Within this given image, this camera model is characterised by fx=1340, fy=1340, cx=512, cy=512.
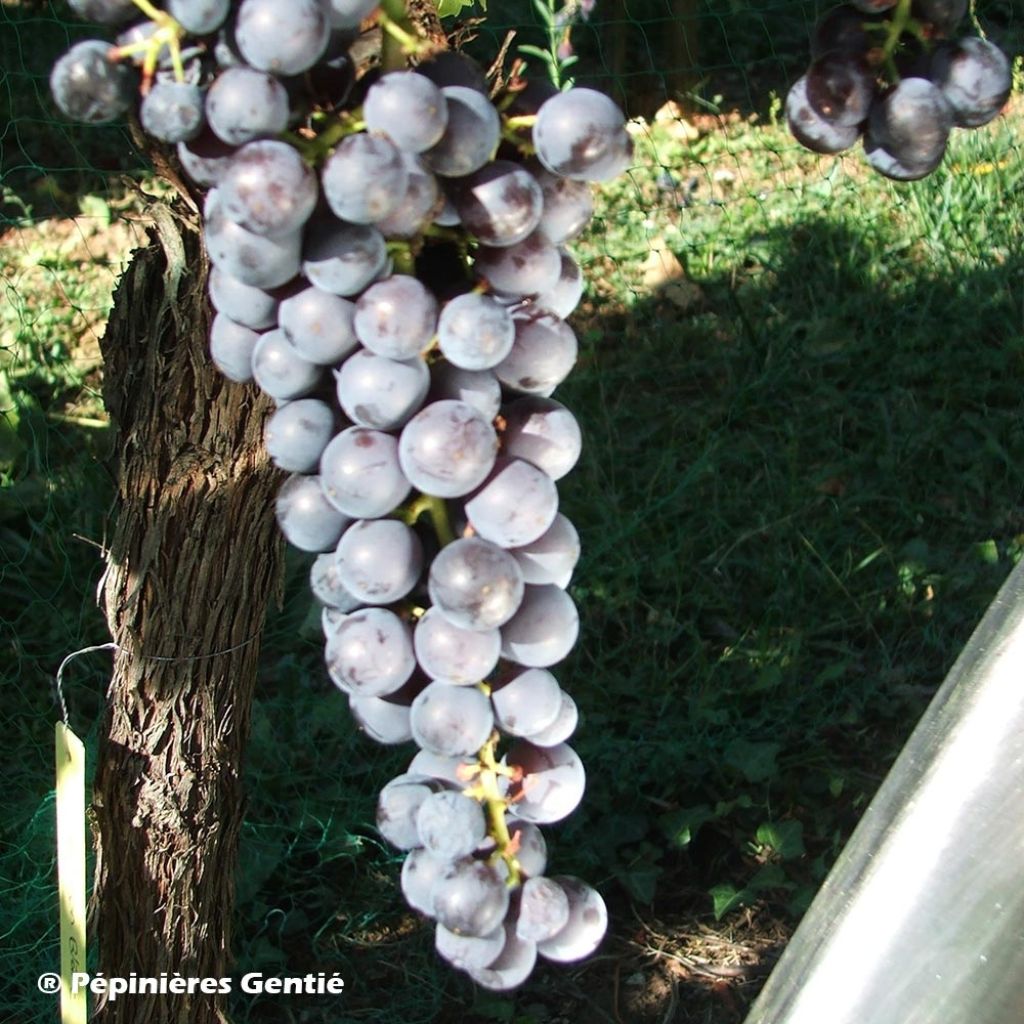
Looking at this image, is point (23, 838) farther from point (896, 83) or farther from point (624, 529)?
point (896, 83)

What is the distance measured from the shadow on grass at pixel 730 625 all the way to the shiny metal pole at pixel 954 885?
61.9 inches

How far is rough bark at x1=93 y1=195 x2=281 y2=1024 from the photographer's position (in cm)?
151

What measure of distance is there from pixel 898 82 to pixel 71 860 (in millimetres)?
1097

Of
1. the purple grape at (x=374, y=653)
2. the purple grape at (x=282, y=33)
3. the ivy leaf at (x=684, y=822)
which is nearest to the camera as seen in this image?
the purple grape at (x=282, y=33)

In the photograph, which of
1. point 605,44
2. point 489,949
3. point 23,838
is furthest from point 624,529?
point 605,44

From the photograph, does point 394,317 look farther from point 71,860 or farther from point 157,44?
point 71,860

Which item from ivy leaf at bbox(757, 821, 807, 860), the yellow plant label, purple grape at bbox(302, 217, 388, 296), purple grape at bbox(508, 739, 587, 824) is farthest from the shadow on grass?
purple grape at bbox(302, 217, 388, 296)

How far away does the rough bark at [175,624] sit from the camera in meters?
1.51

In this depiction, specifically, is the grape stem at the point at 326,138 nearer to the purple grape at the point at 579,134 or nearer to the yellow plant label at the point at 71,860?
the purple grape at the point at 579,134

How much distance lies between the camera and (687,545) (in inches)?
123

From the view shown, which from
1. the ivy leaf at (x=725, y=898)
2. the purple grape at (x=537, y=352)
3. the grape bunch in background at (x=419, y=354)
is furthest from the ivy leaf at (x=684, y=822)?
the purple grape at (x=537, y=352)

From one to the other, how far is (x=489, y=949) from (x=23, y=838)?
187 cm

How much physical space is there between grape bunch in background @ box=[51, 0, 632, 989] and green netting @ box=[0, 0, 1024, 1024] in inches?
36.2

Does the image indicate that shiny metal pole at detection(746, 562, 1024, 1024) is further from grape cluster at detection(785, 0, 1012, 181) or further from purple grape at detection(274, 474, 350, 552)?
purple grape at detection(274, 474, 350, 552)
